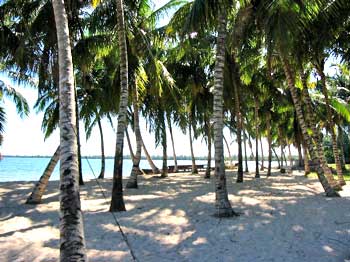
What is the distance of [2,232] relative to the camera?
7.54m

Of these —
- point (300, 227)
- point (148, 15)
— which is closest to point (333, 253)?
point (300, 227)

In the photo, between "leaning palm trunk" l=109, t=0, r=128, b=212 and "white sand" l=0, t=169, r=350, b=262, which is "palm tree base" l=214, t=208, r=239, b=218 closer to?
"white sand" l=0, t=169, r=350, b=262

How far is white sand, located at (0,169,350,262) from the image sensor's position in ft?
20.5

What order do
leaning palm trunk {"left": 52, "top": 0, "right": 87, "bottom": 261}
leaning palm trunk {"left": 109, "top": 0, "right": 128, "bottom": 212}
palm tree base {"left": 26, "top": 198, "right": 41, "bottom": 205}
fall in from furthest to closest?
palm tree base {"left": 26, "top": 198, "right": 41, "bottom": 205}
leaning palm trunk {"left": 109, "top": 0, "right": 128, "bottom": 212}
leaning palm trunk {"left": 52, "top": 0, "right": 87, "bottom": 261}

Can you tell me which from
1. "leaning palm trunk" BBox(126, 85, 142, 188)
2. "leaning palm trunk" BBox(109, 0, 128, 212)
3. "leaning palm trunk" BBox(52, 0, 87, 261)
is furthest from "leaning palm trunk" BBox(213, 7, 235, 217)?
"leaning palm trunk" BBox(126, 85, 142, 188)

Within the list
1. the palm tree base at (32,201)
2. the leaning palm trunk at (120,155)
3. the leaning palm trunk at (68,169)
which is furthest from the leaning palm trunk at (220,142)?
the palm tree base at (32,201)

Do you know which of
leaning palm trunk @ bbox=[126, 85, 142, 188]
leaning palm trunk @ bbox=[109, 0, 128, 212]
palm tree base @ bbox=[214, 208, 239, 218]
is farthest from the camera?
leaning palm trunk @ bbox=[126, 85, 142, 188]

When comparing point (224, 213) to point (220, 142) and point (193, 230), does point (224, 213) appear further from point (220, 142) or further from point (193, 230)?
point (220, 142)

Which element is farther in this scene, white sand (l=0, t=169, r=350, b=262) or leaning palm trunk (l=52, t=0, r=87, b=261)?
white sand (l=0, t=169, r=350, b=262)

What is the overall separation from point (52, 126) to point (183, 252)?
18817 millimetres

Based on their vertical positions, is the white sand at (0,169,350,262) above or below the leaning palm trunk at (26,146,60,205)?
below

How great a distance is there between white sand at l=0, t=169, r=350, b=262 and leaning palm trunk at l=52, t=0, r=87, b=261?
216 cm

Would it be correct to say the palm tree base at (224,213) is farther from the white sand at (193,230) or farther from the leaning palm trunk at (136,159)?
the leaning palm trunk at (136,159)

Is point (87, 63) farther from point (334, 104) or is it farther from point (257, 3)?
point (334, 104)
